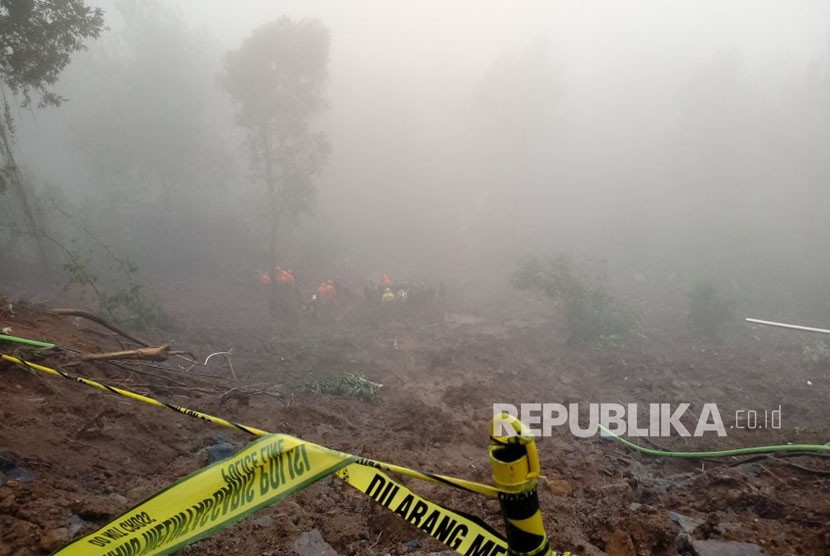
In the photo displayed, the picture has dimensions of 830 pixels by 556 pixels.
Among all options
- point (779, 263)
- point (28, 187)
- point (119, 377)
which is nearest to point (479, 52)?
point (779, 263)

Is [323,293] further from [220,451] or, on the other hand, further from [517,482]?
[517,482]

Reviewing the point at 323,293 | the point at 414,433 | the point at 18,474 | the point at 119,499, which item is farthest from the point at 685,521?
the point at 323,293

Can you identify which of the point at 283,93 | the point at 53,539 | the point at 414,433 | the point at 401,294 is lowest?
the point at 401,294

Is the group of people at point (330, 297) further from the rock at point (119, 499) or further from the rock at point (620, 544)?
the rock at point (620, 544)

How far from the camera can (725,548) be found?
127 inches

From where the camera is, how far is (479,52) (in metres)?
53.4

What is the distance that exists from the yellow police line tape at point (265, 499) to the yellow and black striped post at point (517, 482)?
124 millimetres

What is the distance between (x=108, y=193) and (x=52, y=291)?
1340 centimetres

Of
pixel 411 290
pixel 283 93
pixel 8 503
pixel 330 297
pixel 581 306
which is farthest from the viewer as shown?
pixel 283 93

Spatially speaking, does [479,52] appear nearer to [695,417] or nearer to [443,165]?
[443,165]

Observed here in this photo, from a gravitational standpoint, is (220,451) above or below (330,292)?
above

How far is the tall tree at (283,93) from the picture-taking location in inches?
754

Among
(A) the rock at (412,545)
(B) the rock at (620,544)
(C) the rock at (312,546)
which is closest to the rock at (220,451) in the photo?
(C) the rock at (312,546)

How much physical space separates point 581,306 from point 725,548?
11672 millimetres
